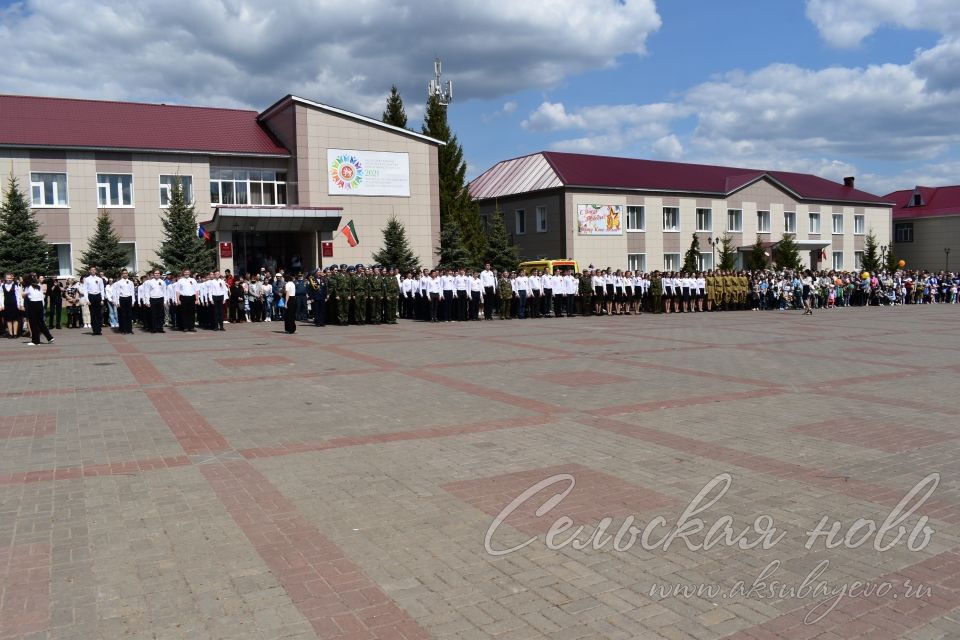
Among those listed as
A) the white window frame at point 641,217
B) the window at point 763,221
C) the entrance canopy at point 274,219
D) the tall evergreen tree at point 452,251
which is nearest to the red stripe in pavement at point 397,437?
the entrance canopy at point 274,219

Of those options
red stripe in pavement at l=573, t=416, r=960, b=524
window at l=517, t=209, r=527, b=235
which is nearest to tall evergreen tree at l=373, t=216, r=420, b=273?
window at l=517, t=209, r=527, b=235

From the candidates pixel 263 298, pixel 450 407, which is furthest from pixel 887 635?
pixel 263 298

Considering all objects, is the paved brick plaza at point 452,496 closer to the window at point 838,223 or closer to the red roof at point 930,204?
the window at point 838,223

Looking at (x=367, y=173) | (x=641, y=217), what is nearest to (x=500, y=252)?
(x=367, y=173)

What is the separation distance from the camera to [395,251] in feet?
132

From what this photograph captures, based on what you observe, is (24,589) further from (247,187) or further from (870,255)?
(870,255)

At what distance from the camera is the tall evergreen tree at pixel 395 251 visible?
131 ft

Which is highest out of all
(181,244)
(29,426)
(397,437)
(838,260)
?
(181,244)

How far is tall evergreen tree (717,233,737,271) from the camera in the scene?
Answer: 52.1m

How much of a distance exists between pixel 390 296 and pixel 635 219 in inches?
1171

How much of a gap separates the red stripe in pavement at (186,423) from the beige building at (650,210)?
3918 cm

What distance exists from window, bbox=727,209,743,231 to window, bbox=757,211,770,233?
1.89 m

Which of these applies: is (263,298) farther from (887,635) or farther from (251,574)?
(887,635)

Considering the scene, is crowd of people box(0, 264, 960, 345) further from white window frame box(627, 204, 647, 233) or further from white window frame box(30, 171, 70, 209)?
white window frame box(627, 204, 647, 233)
